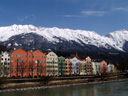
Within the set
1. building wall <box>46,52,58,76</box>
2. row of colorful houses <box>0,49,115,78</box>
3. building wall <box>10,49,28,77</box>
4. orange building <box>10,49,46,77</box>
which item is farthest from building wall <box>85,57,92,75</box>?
building wall <box>10,49,28,77</box>

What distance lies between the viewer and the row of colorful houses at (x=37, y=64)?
345ft

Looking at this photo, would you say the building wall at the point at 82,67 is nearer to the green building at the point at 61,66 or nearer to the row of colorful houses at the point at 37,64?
the row of colorful houses at the point at 37,64

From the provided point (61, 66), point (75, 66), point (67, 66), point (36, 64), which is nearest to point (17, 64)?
point (36, 64)

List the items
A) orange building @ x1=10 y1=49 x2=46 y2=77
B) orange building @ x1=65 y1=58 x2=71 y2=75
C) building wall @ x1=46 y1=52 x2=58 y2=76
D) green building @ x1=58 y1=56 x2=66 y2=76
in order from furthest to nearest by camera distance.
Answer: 1. orange building @ x1=65 y1=58 x2=71 y2=75
2. green building @ x1=58 y1=56 x2=66 y2=76
3. building wall @ x1=46 y1=52 x2=58 y2=76
4. orange building @ x1=10 y1=49 x2=46 y2=77

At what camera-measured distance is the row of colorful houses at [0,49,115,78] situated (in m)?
105

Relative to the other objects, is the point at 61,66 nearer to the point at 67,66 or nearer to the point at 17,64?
the point at 67,66

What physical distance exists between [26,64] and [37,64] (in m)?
7.07

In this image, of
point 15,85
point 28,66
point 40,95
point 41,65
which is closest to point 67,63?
point 41,65

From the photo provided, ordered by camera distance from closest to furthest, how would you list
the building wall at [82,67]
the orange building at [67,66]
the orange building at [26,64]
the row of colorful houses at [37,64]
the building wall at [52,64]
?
the row of colorful houses at [37,64]
the orange building at [26,64]
the building wall at [52,64]
the orange building at [67,66]
the building wall at [82,67]

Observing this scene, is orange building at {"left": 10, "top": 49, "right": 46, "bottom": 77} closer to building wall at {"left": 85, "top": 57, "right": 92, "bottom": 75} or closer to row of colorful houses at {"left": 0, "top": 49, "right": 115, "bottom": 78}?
row of colorful houses at {"left": 0, "top": 49, "right": 115, "bottom": 78}

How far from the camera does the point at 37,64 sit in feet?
370

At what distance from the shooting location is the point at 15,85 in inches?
2852

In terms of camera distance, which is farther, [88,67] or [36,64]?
[88,67]

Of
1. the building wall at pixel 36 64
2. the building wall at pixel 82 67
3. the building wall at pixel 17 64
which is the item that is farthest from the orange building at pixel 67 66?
the building wall at pixel 17 64
